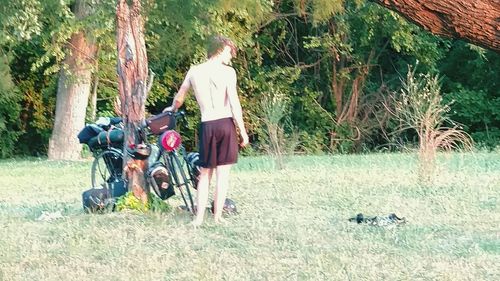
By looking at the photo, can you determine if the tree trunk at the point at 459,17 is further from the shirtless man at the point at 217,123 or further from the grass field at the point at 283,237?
the shirtless man at the point at 217,123

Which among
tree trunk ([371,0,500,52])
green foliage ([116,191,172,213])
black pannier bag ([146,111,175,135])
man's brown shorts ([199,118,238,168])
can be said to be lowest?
green foliage ([116,191,172,213])

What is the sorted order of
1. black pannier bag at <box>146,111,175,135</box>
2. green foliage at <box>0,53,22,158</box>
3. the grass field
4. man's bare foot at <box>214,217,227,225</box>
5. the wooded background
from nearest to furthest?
the grass field
man's bare foot at <box>214,217,227,225</box>
black pannier bag at <box>146,111,175,135</box>
the wooded background
green foliage at <box>0,53,22,158</box>

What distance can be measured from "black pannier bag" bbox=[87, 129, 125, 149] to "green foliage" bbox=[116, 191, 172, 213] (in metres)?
0.66

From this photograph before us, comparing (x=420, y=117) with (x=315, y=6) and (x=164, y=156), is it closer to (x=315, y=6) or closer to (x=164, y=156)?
(x=164, y=156)

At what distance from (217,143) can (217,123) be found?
17cm

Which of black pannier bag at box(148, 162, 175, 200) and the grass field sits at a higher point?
black pannier bag at box(148, 162, 175, 200)

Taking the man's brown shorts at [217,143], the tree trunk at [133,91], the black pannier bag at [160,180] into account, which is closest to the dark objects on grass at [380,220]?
the man's brown shorts at [217,143]

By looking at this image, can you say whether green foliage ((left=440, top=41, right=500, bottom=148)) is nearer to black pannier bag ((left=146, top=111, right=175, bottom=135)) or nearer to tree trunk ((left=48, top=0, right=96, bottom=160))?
tree trunk ((left=48, top=0, right=96, bottom=160))

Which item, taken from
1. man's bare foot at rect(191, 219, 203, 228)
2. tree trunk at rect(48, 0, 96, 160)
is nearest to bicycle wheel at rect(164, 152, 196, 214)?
man's bare foot at rect(191, 219, 203, 228)

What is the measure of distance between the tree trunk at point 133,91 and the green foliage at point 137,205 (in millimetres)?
55

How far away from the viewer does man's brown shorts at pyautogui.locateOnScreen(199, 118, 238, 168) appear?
8.73m

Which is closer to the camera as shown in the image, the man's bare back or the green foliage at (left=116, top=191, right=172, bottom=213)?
the man's bare back

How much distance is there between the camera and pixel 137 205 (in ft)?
31.4

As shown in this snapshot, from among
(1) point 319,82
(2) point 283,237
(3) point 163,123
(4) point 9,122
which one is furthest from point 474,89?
(2) point 283,237
